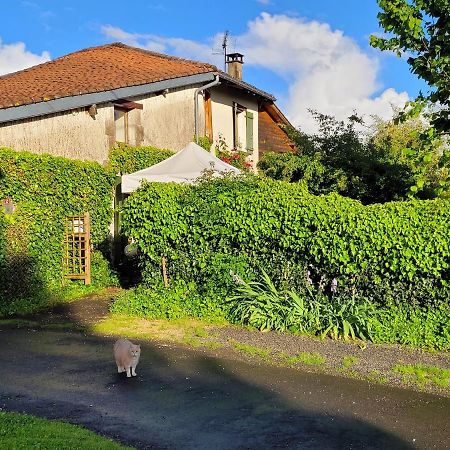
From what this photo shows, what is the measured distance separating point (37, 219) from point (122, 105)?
5006 millimetres

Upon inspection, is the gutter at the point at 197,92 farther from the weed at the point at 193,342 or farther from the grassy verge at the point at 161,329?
the weed at the point at 193,342

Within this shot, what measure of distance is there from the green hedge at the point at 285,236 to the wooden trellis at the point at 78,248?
3.18 m

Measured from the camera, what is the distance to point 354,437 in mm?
5934

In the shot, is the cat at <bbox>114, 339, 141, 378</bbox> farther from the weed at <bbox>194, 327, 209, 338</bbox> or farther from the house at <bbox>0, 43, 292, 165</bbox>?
the house at <bbox>0, 43, 292, 165</bbox>

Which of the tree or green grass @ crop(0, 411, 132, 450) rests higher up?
the tree

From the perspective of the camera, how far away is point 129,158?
56.3 feet

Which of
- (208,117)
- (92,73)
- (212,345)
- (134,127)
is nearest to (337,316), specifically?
(212,345)

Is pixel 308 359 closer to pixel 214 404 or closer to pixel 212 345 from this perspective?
pixel 212 345

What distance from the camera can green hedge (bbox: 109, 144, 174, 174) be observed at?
55.5 ft

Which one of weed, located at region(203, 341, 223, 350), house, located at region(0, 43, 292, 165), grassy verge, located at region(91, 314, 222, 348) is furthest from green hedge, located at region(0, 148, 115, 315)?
weed, located at region(203, 341, 223, 350)

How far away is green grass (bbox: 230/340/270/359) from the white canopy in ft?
18.4

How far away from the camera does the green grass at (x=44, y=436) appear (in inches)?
201

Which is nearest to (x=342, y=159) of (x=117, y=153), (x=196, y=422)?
(x=117, y=153)

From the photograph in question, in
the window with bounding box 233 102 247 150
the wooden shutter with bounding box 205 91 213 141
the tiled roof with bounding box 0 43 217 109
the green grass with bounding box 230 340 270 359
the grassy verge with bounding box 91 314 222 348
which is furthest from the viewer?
the window with bounding box 233 102 247 150
